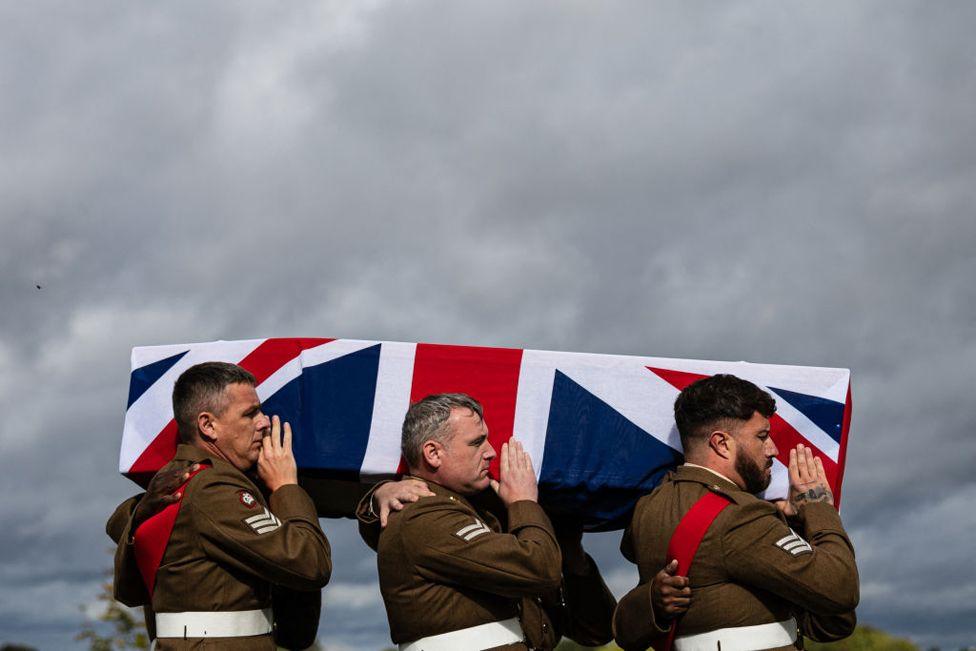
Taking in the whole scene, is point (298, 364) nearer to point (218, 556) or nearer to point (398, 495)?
point (398, 495)

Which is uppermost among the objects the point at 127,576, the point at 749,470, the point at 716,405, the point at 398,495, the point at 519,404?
the point at 519,404

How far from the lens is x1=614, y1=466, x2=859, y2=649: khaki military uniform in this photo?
15.9ft

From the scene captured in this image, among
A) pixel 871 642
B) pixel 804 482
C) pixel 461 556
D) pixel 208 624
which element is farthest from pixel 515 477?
pixel 871 642

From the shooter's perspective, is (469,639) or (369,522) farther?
(369,522)

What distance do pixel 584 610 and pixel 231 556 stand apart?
2.15 metres

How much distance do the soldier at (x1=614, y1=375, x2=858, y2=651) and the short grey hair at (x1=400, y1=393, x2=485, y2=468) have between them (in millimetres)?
1004

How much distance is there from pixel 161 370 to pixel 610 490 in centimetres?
254

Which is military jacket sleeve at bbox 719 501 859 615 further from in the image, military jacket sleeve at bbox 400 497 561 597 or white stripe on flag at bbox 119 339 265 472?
white stripe on flag at bbox 119 339 265 472

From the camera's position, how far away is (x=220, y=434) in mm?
5328

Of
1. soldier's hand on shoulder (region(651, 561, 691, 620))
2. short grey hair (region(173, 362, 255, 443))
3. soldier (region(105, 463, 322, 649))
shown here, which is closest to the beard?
soldier's hand on shoulder (region(651, 561, 691, 620))

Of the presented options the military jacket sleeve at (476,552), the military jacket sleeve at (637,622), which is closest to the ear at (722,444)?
the military jacket sleeve at (637,622)

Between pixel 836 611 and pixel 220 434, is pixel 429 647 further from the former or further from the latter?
pixel 836 611

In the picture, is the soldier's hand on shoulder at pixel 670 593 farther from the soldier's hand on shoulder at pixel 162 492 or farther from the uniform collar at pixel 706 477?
the soldier's hand on shoulder at pixel 162 492

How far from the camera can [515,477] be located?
546cm
